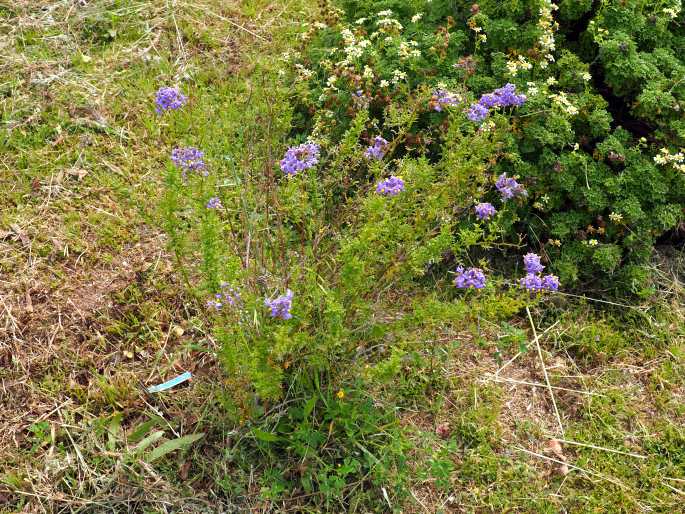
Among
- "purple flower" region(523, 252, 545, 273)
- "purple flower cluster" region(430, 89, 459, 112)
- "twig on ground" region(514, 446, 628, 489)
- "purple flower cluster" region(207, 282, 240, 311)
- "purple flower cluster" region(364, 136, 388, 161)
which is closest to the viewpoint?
"purple flower cluster" region(207, 282, 240, 311)

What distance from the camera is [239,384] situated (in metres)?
2.37

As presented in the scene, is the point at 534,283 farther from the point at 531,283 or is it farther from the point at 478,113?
the point at 478,113

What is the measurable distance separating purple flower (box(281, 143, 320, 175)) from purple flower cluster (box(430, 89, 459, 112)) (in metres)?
0.65

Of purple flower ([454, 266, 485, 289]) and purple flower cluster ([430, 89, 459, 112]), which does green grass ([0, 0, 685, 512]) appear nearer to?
purple flower ([454, 266, 485, 289])

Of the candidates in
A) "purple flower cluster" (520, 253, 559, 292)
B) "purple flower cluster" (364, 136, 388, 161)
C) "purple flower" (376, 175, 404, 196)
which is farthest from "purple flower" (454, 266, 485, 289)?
"purple flower cluster" (364, 136, 388, 161)

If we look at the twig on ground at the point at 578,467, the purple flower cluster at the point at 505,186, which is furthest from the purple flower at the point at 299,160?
the twig on ground at the point at 578,467

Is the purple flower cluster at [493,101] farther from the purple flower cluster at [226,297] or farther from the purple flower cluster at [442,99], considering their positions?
the purple flower cluster at [226,297]

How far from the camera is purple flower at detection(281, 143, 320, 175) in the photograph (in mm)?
2346

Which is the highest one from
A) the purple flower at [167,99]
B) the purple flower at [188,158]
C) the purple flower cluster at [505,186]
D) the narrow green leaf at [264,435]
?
the purple flower at [167,99]

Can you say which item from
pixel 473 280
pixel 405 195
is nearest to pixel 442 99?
pixel 405 195

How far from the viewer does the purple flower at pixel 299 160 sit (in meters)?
2.35

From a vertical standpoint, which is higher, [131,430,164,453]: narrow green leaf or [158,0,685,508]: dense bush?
[158,0,685,508]: dense bush

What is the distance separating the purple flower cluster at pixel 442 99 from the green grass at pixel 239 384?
2.23ft

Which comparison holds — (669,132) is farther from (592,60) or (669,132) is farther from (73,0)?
(73,0)
